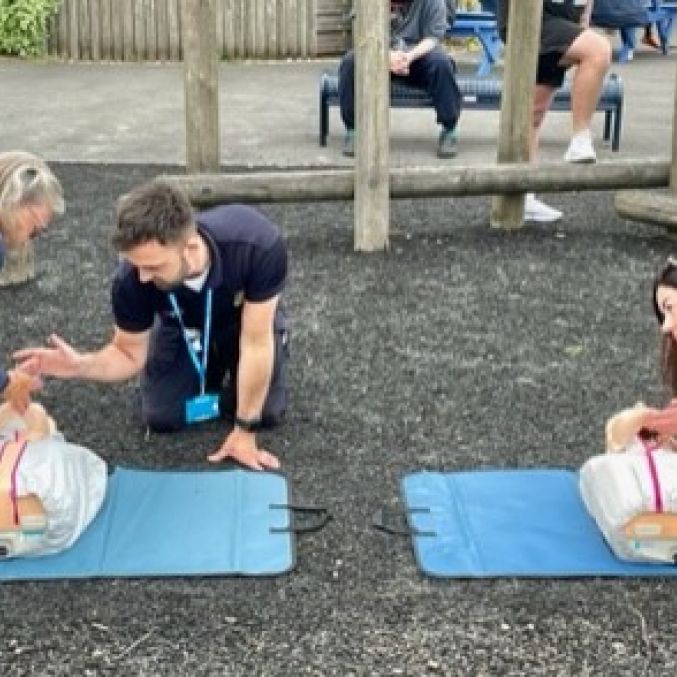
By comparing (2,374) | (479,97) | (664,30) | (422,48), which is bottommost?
(664,30)

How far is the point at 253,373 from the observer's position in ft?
11.8

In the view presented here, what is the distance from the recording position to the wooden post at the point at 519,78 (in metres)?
5.92

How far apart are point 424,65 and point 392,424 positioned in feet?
14.0

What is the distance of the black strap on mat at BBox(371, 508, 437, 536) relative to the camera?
10.8 ft

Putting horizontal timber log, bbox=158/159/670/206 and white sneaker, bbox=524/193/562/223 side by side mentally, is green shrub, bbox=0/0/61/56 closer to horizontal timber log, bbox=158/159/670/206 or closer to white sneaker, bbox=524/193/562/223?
horizontal timber log, bbox=158/159/670/206

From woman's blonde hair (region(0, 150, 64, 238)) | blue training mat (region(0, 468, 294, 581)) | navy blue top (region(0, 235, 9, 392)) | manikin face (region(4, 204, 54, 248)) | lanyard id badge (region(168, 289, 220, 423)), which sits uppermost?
woman's blonde hair (region(0, 150, 64, 238))

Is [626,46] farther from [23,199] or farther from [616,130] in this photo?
[23,199]

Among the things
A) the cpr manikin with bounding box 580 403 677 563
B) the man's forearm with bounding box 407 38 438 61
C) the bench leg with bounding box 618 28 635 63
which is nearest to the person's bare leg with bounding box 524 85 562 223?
the man's forearm with bounding box 407 38 438 61

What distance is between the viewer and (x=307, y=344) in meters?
4.66

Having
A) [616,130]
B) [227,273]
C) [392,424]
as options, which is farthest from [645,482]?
[616,130]

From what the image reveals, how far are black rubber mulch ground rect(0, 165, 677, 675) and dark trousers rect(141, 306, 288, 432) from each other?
71mm

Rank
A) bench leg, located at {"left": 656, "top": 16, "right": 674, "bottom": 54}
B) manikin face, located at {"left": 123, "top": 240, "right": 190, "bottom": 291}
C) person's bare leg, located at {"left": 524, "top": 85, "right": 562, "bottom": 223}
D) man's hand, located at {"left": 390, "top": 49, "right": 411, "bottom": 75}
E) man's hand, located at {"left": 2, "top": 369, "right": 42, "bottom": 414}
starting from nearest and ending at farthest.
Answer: manikin face, located at {"left": 123, "top": 240, "right": 190, "bottom": 291}
man's hand, located at {"left": 2, "top": 369, "right": 42, "bottom": 414}
person's bare leg, located at {"left": 524, "top": 85, "right": 562, "bottom": 223}
man's hand, located at {"left": 390, "top": 49, "right": 411, "bottom": 75}
bench leg, located at {"left": 656, "top": 16, "right": 674, "bottom": 54}

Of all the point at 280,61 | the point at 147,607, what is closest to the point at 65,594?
the point at 147,607

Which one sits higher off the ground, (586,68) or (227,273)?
(586,68)
